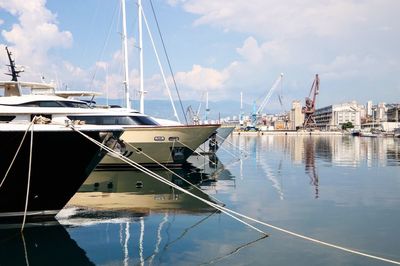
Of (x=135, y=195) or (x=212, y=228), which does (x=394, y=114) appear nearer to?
(x=135, y=195)

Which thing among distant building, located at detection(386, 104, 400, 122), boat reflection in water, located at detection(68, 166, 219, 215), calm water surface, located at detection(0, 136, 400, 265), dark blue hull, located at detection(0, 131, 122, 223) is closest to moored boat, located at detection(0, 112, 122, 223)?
dark blue hull, located at detection(0, 131, 122, 223)

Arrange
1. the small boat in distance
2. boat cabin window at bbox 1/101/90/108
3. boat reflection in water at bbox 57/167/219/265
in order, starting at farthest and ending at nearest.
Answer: the small boat in distance
boat cabin window at bbox 1/101/90/108
boat reflection in water at bbox 57/167/219/265

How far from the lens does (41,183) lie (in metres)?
12.2

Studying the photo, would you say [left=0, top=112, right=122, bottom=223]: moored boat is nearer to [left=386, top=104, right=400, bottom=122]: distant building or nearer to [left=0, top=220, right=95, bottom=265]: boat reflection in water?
[left=0, top=220, right=95, bottom=265]: boat reflection in water

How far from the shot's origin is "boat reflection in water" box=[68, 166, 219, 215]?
1467 cm

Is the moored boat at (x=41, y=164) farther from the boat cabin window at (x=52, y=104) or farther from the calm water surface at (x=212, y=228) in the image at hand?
the boat cabin window at (x=52, y=104)

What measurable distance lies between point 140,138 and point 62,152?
44.4 feet

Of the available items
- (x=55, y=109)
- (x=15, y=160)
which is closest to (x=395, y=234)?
(x=15, y=160)

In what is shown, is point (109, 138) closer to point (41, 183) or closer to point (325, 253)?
point (41, 183)

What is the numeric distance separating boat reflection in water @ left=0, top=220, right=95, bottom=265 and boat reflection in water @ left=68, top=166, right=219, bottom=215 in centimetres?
294

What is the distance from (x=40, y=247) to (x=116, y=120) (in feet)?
51.1

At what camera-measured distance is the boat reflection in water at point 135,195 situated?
578 inches

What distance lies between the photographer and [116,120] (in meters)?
25.1

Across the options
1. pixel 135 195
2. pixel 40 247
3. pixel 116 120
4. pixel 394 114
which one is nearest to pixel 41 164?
pixel 40 247
